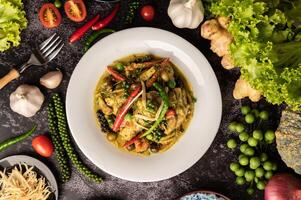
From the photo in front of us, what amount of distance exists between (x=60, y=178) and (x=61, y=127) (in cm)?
48

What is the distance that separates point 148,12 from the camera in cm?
520

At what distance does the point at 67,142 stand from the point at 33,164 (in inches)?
13.7

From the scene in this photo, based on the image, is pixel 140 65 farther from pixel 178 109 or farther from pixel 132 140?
pixel 132 140

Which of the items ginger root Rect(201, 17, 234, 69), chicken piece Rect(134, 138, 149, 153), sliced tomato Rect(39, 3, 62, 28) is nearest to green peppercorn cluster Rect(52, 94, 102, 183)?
chicken piece Rect(134, 138, 149, 153)

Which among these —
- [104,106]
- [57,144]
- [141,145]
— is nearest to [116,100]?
[104,106]

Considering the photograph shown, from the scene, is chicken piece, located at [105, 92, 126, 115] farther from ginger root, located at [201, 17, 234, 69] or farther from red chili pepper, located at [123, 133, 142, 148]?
ginger root, located at [201, 17, 234, 69]

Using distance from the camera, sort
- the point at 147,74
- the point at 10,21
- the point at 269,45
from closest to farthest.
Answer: the point at 269,45 < the point at 10,21 < the point at 147,74

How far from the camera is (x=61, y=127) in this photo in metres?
5.31

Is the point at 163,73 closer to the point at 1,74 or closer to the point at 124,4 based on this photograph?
the point at 124,4

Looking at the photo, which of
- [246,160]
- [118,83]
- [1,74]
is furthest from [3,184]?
[246,160]

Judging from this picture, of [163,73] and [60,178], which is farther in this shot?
[60,178]

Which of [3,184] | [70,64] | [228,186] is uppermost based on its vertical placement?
[70,64]

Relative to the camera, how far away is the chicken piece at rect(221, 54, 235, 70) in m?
5.00

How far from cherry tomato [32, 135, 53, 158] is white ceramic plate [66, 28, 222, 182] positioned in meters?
0.40
